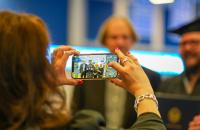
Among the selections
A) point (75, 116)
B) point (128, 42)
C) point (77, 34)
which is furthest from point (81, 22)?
point (75, 116)

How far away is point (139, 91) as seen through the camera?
1206mm

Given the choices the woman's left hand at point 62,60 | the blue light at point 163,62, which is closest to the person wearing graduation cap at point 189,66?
the woman's left hand at point 62,60

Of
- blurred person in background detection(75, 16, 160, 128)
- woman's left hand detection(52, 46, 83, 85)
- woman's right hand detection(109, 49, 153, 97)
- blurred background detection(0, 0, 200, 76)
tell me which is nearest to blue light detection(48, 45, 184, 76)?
blurred background detection(0, 0, 200, 76)

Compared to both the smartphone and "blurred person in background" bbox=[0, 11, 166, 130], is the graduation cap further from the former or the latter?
"blurred person in background" bbox=[0, 11, 166, 130]

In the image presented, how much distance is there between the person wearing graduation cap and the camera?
103 inches

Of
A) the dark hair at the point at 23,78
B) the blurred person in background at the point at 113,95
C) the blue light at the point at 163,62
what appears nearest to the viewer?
the dark hair at the point at 23,78

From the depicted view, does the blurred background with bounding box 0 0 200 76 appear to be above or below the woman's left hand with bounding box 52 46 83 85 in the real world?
above

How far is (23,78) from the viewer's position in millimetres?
1034

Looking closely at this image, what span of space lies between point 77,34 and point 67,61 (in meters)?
3.46

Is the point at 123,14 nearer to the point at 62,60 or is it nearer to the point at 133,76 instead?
the point at 62,60

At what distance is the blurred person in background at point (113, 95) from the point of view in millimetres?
2414

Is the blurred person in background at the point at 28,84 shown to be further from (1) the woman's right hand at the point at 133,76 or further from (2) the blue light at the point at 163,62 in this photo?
(2) the blue light at the point at 163,62

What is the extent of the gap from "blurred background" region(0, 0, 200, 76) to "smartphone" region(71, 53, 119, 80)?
266cm

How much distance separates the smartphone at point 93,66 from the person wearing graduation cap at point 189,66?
4.28ft
